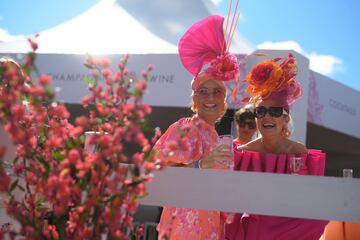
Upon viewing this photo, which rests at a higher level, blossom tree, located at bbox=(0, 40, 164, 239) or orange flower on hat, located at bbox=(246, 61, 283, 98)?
orange flower on hat, located at bbox=(246, 61, 283, 98)

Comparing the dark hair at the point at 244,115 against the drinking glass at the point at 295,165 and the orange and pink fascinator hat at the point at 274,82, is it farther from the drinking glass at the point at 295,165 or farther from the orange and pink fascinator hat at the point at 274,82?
the drinking glass at the point at 295,165

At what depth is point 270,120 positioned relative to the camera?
1.78 meters

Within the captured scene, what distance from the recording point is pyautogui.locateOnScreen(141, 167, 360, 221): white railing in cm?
78

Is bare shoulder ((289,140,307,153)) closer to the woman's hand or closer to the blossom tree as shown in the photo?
the woman's hand

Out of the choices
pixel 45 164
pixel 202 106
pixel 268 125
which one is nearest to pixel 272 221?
pixel 268 125

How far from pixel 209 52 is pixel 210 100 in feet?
0.59

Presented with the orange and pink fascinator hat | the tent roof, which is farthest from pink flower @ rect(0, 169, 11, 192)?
the tent roof

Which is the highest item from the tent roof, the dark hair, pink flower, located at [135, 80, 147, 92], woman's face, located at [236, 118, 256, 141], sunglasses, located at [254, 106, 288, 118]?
the tent roof

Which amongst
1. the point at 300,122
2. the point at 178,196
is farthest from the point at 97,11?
the point at 178,196

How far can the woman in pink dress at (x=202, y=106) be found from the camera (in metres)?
1.60

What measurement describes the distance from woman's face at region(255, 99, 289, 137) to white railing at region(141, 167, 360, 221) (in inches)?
38.9

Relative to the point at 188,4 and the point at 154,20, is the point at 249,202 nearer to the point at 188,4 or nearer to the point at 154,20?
the point at 154,20

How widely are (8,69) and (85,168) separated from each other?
153 millimetres

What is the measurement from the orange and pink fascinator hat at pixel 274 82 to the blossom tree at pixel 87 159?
117 cm
